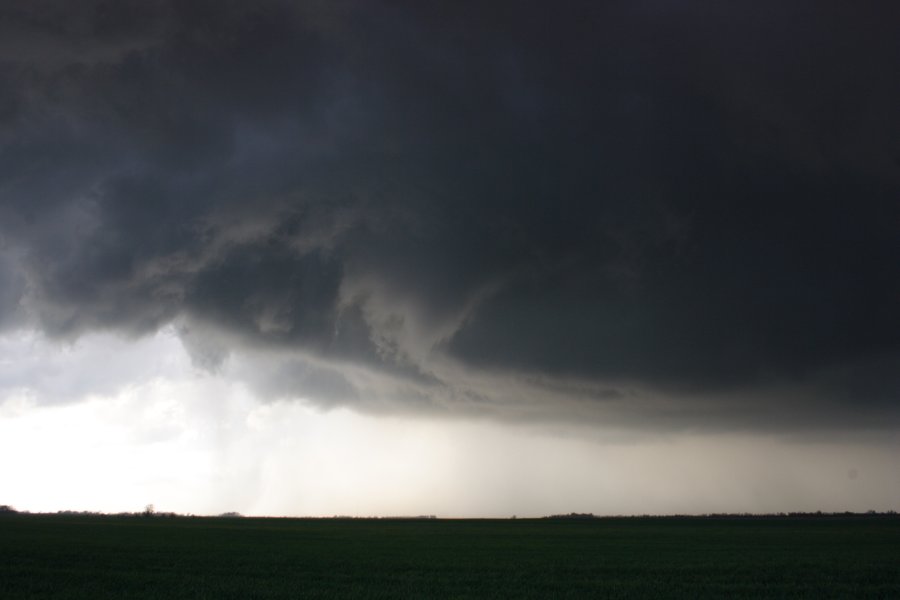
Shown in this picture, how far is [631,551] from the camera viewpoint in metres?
52.4

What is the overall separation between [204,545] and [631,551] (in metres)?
35.1

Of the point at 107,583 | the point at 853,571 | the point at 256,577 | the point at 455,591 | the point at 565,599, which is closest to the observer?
the point at 565,599

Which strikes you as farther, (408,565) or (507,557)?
(507,557)

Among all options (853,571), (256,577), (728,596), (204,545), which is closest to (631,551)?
(853,571)

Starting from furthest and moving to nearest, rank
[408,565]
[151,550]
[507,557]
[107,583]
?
[151,550], [507,557], [408,565], [107,583]

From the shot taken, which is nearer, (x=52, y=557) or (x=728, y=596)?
(x=728, y=596)

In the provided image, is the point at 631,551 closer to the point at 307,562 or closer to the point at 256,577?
the point at 307,562

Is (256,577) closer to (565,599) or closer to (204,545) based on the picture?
(565,599)

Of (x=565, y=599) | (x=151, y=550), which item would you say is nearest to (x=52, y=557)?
(x=151, y=550)

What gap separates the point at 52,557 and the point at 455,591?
94.0ft

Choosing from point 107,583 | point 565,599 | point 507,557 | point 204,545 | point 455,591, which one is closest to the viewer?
point 565,599

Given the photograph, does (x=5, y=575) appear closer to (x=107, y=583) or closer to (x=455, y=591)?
(x=107, y=583)

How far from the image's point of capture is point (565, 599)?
27766mm

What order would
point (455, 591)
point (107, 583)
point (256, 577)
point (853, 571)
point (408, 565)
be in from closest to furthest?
point (455, 591) < point (107, 583) < point (256, 577) < point (853, 571) < point (408, 565)
